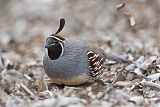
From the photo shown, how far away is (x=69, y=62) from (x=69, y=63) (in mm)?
11

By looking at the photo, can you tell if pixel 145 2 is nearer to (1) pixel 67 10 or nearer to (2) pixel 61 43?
(1) pixel 67 10

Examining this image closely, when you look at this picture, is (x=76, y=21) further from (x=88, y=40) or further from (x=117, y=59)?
(x=117, y=59)

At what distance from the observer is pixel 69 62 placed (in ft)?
17.5

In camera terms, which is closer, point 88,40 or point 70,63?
point 70,63

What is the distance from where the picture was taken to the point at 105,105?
14.3 feet

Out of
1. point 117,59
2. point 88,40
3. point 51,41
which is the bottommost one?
point 117,59

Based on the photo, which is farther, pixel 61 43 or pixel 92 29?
pixel 92 29

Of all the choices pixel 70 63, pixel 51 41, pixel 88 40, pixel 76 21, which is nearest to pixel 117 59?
pixel 70 63

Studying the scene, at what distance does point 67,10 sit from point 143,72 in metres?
3.84

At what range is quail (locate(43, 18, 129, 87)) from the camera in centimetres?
526

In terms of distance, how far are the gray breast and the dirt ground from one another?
21 cm

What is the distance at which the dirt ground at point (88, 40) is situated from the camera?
4.68m

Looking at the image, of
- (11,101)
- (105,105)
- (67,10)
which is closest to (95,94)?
(105,105)

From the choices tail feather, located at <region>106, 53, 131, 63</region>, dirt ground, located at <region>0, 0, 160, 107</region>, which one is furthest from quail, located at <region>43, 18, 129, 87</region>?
tail feather, located at <region>106, 53, 131, 63</region>
